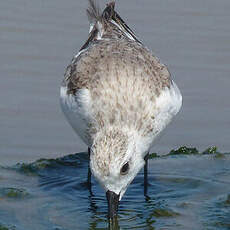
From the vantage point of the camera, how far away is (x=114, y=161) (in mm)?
7391

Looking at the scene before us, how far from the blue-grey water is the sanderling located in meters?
0.65

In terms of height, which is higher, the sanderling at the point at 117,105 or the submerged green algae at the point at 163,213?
the sanderling at the point at 117,105

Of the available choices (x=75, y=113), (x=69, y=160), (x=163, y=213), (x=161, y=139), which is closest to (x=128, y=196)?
(x=163, y=213)

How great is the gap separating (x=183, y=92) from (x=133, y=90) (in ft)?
9.57

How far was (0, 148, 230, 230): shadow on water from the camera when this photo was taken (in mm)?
8016

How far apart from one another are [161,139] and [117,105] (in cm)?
241

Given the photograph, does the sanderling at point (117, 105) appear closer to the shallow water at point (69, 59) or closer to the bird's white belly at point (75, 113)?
the bird's white belly at point (75, 113)

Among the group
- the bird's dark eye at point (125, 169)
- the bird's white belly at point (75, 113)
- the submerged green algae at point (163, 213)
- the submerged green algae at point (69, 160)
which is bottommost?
the submerged green algae at point (163, 213)

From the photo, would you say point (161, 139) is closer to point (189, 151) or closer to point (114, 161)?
point (189, 151)

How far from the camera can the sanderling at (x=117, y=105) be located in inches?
298

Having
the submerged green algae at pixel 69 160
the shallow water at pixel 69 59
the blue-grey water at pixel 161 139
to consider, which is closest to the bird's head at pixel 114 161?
the blue-grey water at pixel 161 139

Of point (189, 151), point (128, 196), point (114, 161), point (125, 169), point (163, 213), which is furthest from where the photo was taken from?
point (189, 151)

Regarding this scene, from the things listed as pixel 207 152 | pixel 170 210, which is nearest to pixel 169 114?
pixel 170 210

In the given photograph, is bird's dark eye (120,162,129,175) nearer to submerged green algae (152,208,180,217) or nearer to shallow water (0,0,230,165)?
submerged green algae (152,208,180,217)
